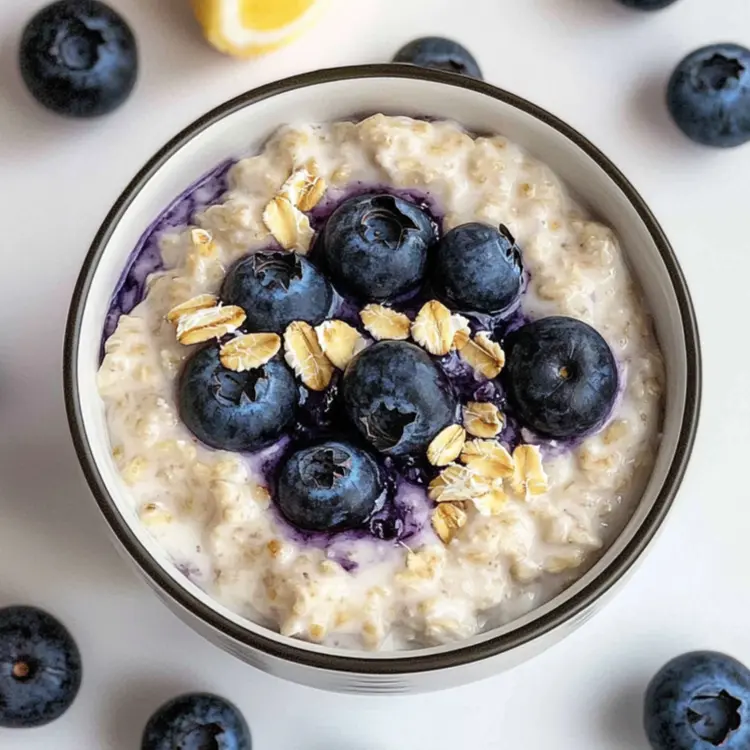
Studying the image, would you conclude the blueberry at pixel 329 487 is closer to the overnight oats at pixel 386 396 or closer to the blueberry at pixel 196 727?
the overnight oats at pixel 386 396

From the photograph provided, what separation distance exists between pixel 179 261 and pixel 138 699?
579 mm

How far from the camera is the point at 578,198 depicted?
1242mm

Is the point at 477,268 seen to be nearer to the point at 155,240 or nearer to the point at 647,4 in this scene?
the point at 155,240

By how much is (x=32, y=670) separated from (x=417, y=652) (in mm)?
549

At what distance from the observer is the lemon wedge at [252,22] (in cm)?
143

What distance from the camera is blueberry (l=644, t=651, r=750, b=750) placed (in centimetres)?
138

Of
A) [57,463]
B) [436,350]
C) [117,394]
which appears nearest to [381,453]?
[436,350]

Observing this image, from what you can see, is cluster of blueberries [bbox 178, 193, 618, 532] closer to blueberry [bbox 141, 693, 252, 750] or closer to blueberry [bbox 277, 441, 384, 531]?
blueberry [bbox 277, 441, 384, 531]

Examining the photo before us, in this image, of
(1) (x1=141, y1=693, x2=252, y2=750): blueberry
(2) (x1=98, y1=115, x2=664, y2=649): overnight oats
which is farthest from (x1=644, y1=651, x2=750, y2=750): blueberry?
(1) (x1=141, y1=693, x2=252, y2=750): blueberry

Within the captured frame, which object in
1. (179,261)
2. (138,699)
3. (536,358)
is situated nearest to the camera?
(536,358)

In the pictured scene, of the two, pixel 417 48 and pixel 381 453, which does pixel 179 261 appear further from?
pixel 417 48

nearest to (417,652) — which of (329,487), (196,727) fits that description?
(329,487)

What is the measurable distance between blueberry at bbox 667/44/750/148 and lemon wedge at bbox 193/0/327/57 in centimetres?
48

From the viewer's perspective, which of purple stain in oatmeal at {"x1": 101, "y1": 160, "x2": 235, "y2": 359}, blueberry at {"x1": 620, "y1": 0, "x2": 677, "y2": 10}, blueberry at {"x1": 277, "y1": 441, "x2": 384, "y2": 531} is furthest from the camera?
blueberry at {"x1": 620, "y1": 0, "x2": 677, "y2": 10}
